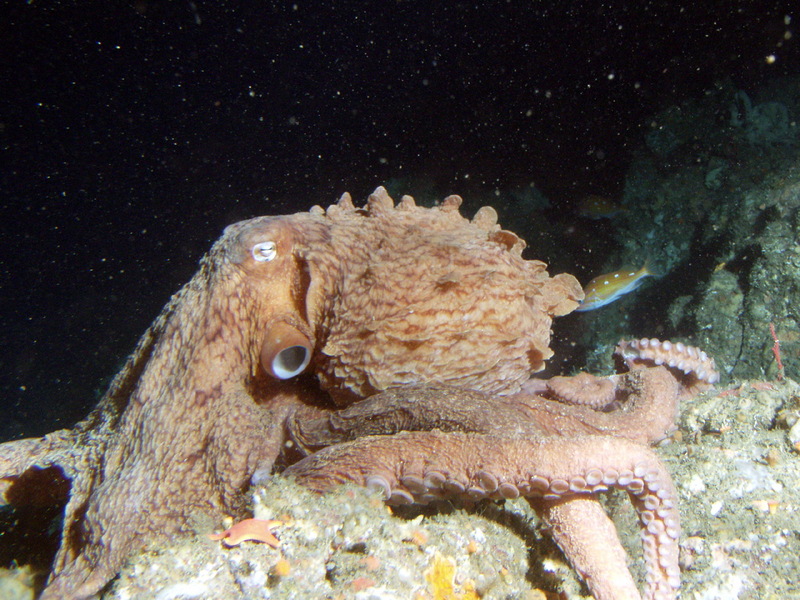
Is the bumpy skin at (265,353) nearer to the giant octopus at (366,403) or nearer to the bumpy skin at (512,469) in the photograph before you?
the giant octopus at (366,403)

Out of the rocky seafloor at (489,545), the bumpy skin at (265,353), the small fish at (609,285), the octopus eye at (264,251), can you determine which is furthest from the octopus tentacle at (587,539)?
the small fish at (609,285)

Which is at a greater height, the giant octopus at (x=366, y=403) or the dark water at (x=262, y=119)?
the dark water at (x=262, y=119)

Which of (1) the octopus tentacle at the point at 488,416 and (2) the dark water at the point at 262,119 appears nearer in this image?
(1) the octopus tentacle at the point at 488,416

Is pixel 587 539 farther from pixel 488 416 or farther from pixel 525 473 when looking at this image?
pixel 488 416

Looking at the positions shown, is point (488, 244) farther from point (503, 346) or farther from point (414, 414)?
point (414, 414)

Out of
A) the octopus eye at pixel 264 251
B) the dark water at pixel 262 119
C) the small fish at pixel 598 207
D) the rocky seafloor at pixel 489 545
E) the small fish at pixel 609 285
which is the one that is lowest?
the rocky seafloor at pixel 489 545

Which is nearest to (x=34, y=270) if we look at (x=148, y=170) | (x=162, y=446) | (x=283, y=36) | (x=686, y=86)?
(x=148, y=170)
